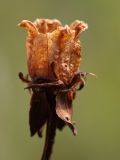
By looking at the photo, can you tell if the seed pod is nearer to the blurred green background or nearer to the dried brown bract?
the dried brown bract

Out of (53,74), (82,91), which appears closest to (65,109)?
(53,74)

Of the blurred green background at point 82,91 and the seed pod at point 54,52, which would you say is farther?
the blurred green background at point 82,91

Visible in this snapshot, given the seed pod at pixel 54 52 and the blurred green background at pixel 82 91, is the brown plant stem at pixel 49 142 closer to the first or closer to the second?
the seed pod at pixel 54 52

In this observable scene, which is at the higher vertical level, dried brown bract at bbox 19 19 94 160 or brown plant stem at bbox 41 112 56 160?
dried brown bract at bbox 19 19 94 160

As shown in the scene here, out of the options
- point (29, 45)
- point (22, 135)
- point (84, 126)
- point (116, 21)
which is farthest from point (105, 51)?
point (29, 45)

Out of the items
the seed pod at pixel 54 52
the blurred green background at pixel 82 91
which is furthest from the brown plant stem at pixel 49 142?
the blurred green background at pixel 82 91

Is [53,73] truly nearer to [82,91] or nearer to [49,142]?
[49,142]

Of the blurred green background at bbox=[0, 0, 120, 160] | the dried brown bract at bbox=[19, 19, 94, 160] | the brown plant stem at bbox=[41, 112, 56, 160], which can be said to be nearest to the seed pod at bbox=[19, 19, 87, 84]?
the dried brown bract at bbox=[19, 19, 94, 160]
